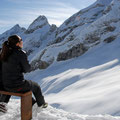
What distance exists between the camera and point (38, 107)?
17.1 feet

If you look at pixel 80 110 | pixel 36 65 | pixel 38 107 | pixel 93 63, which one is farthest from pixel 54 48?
pixel 38 107

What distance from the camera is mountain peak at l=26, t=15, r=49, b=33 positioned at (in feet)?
222

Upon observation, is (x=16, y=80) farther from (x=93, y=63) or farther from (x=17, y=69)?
(x=93, y=63)

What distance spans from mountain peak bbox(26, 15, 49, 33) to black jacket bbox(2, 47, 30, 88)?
63.6 metres

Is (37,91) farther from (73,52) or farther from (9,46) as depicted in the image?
(73,52)

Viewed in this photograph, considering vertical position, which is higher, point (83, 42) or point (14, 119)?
point (83, 42)

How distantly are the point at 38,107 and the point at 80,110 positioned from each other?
2761 mm

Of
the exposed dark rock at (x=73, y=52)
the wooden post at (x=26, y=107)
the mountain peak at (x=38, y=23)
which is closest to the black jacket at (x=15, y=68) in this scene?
the wooden post at (x=26, y=107)

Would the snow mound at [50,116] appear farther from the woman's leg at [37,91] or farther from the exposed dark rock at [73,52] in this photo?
the exposed dark rock at [73,52]

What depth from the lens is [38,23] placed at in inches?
2739

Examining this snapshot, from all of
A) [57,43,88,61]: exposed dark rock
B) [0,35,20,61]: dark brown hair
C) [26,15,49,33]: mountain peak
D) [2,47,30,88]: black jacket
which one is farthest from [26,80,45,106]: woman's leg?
[26,15,49,33]: mountain peak

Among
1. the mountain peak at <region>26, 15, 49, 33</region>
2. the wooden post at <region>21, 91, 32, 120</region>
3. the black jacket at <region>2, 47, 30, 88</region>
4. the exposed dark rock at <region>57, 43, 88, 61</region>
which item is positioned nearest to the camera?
the black jacket at <region>2, 47, 30, 88</region>

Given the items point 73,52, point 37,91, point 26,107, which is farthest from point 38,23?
point 26,107

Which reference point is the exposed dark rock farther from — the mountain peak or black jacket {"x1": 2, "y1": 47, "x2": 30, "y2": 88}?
the mountain peak
